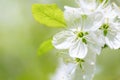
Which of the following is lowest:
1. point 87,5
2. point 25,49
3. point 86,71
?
point 86,71

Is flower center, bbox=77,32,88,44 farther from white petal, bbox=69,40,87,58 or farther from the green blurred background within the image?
the green blurred background

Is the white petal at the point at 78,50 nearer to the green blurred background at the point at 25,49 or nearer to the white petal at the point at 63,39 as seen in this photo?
the white petal at the point at 63,39

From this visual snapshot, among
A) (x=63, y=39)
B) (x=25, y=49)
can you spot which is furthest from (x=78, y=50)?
(x=25, y=49)

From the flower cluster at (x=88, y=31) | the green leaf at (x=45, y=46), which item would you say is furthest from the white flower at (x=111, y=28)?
the green leaf at (x=45, y=46)

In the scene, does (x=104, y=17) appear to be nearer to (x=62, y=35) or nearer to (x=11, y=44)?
(x=62, y=35)

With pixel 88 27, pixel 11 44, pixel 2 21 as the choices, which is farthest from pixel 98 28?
pixel 2 21

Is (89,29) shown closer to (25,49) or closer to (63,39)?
(63,39)
